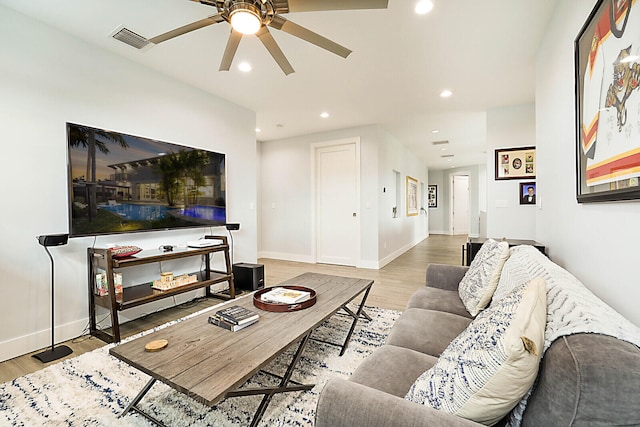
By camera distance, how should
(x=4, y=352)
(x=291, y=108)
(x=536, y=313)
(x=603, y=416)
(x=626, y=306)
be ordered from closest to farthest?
(x=603, y=416) → (x=536, y=313) → (x=626, y=306) → (x=4, y=352) → (x=291, y=108)

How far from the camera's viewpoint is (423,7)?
2.06 metres

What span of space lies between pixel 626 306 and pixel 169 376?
1756mm

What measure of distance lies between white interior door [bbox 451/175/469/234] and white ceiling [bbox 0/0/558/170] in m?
7.02

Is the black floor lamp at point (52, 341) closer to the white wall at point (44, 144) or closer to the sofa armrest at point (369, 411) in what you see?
the white wall at point (44, 144)

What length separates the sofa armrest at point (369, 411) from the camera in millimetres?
747

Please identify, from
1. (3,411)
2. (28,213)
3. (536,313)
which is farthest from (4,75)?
(536,313)

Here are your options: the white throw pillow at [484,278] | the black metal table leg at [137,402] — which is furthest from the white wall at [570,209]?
the black metal table leg at [137,402]

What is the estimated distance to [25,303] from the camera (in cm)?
219

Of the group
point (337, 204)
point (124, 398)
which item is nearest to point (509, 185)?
point (337, 204)

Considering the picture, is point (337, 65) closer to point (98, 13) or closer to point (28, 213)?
point (98, 13)

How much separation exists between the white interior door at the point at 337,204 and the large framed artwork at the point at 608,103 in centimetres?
386

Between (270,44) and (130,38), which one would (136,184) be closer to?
(130,38)

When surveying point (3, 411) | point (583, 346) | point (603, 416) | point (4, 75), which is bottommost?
point (3, 411)

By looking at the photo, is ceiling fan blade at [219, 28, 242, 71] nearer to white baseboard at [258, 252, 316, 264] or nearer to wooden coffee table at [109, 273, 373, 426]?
wooden coffee table at [109, 273, 373, 426]
